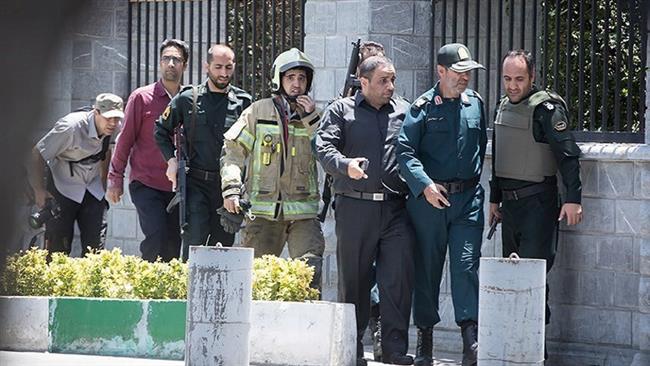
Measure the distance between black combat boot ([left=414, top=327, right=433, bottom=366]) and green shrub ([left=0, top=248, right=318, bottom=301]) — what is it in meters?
0.68

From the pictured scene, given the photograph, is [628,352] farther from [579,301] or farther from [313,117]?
[313,117]

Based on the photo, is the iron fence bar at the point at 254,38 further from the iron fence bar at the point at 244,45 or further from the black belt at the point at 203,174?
the black belt at the point at 203,174

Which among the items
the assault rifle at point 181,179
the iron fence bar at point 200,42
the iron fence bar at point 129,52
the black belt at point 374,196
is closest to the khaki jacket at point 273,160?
the black belt at point 374,196

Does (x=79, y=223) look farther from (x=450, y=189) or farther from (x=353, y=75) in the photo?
(x=450, y=189)

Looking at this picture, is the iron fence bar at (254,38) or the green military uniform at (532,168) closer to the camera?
the green military uniform at (532,168)

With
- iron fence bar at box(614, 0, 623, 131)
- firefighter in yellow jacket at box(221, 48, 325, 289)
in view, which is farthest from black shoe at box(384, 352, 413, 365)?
iron fence bar at box(614, 0, 623, 131)

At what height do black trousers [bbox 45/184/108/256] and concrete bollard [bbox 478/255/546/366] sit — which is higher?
black trousers [bbox 45/184/108/256]

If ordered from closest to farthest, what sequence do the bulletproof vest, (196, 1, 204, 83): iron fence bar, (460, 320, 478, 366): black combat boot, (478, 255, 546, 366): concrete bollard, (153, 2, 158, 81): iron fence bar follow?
(478, 255, 546, 366): concrete bollard < (460, 320, 478, 366): black combat boot < the bulletproof vest < (196, 1, 204, 83): iron fence bar < (153, 2, 158, 81): iron fence bar

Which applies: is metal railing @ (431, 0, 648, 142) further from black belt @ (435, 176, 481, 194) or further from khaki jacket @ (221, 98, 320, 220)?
khaki jacket @ (221, 98, 320, 220)

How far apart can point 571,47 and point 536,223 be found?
1.36m

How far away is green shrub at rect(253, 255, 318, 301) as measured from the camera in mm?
7179

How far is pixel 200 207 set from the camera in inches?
331

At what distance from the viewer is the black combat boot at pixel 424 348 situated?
24.2ft

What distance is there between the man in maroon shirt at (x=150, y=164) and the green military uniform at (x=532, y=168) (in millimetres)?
2547
